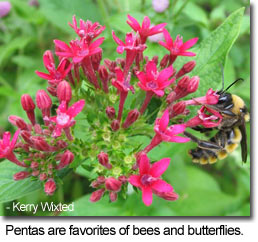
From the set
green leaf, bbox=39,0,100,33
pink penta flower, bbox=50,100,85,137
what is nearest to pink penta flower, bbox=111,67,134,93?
pink penta flower, bbox=50,100,85,137

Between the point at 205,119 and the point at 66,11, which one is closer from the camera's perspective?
the point at 205,119

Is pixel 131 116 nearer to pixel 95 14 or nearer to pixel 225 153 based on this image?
pixel 225 153

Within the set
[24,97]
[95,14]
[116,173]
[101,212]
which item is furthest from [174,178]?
[95,14]

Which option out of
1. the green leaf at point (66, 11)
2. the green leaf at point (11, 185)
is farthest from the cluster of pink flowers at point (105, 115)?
the green leaf at point (66, 11)

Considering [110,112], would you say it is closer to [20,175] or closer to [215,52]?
[20,175]

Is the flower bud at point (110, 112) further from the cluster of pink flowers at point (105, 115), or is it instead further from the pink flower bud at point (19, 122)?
the pink flower bud at point (19, 122)

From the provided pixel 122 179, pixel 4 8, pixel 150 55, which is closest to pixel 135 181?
pixel 122 179

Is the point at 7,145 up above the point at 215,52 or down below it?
below
